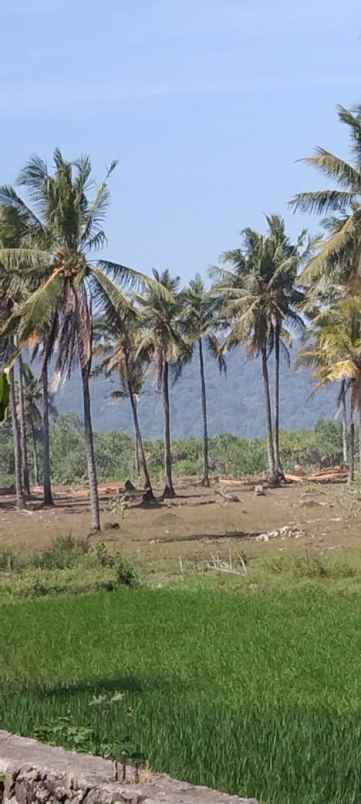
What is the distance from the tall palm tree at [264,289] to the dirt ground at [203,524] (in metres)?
6.46

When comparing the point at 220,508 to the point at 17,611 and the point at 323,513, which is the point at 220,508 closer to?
the point at 323,513

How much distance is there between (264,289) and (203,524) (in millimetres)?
16548

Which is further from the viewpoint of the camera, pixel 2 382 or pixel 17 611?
pixel 17 611

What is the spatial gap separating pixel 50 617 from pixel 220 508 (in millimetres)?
21036

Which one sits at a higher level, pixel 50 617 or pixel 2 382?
pixel 2 382

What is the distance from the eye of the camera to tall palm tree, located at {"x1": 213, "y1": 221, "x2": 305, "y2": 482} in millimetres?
45719

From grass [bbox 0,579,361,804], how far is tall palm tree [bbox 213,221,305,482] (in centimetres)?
2831

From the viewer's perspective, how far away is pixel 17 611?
55.2 feet

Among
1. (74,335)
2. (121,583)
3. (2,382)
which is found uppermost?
(74,335)

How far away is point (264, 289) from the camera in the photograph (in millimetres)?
46156

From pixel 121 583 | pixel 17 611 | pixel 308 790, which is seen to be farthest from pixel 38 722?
pixel 121 583

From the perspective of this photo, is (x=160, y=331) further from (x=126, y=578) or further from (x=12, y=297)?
(x=126, y=578)

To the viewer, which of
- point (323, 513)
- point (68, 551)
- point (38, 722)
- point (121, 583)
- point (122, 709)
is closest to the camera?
point (38, 722)

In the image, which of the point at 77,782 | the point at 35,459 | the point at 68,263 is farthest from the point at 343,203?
the point at 35,459
